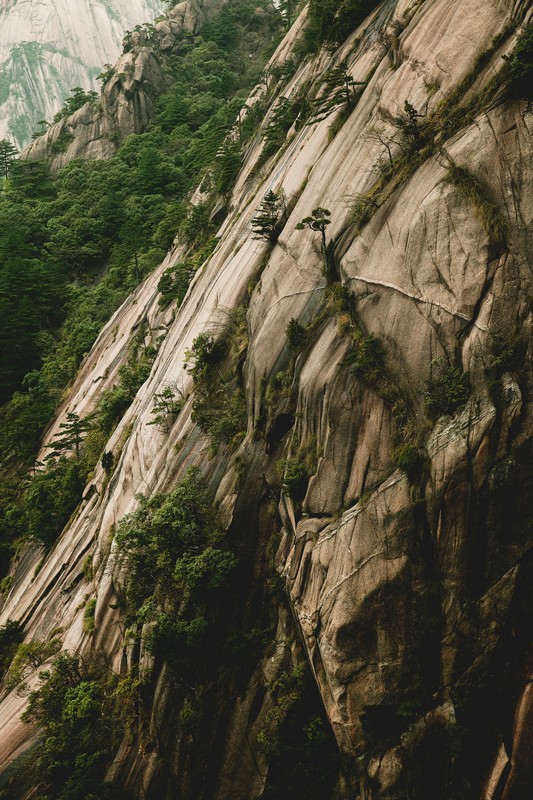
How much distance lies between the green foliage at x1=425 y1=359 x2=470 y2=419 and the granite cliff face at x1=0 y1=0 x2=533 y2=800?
5 cm

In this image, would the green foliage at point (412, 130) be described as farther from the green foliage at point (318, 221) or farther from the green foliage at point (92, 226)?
the green foliage at point (92, 226)

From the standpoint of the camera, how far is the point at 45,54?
15025cm

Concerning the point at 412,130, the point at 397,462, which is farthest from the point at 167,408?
the point at 412,130

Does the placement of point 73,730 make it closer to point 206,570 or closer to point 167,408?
point 206,570

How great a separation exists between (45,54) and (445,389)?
177 metres

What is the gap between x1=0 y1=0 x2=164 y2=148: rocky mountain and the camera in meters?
145

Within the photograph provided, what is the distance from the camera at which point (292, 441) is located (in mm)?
18172

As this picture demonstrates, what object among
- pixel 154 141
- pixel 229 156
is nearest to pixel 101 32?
pixel 154 141

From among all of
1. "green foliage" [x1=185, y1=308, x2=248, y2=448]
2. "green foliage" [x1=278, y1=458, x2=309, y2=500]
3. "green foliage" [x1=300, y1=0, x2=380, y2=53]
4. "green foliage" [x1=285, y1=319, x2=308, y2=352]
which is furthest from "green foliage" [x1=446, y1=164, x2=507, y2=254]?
"green foliage" [x1=300, y1=0, x2=380, y2=53]

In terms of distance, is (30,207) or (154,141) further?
(154,141)

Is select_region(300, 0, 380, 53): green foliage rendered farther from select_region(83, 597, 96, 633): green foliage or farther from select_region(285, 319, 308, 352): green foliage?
select_region(83, 597, 96, 633): green foliage

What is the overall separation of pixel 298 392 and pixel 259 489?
369cm

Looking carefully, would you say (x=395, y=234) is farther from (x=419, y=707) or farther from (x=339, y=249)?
(x=419, y=707)

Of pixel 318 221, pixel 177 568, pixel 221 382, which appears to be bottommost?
pixel 177 568
